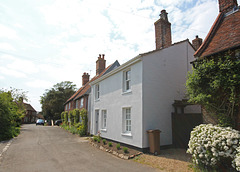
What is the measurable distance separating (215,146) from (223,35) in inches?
212

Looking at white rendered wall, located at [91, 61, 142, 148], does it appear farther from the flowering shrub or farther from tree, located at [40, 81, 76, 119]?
tree, located at [40, 81, 76, 119]

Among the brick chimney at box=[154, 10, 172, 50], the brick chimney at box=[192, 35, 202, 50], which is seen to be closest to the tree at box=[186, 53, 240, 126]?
the brick chimney at box=[154, 10, 172, 50]

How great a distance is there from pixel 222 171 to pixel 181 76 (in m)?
7.04

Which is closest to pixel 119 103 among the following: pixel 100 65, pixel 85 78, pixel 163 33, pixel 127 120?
pixel 127 120

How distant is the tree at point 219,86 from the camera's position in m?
6.05

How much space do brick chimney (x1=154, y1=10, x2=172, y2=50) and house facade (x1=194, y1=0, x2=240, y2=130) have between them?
3350 millimetres

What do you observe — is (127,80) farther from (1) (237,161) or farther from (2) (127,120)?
(1) (237,161)

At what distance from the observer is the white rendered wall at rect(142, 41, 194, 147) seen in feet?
31.2

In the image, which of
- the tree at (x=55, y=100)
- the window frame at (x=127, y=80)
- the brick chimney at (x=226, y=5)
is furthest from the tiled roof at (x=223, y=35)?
the tree at (x=55, y=100)

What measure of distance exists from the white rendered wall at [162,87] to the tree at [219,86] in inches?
109

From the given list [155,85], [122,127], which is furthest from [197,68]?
[122,127]

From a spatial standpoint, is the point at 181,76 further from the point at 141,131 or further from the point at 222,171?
the point at 222,171

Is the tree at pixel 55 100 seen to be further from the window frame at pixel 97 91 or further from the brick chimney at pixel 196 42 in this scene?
the brick chimney at pixel 196 42

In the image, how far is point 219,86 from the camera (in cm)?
633
